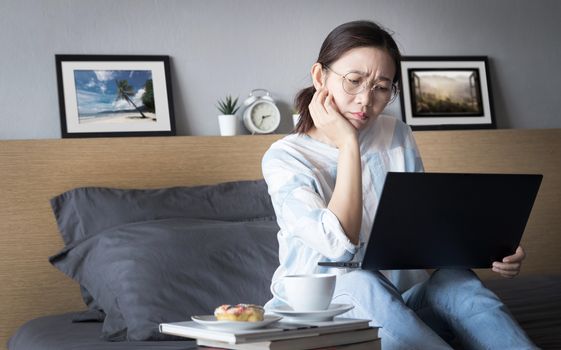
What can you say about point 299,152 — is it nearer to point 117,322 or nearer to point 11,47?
point 117,322

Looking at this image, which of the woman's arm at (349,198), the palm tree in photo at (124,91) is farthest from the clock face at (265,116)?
the woman's arm at (349,198)

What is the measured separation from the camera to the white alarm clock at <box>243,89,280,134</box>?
10.2 ft

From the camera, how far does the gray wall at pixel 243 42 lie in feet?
9.34

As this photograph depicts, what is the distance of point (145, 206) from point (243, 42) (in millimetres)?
903

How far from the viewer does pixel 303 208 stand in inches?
73.5

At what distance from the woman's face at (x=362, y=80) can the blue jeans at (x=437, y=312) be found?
0.47 metres

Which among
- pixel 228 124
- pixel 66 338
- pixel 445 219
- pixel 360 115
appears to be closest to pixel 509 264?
pixel 445 219

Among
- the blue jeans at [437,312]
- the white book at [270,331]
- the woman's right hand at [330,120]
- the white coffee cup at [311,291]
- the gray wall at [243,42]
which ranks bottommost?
the blue jeans at [437,312]

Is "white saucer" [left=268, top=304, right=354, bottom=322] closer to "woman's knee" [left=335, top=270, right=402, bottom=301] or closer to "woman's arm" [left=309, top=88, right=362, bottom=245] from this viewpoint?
"woman's knee" [left=335, top=270, right=402, bottom=301]

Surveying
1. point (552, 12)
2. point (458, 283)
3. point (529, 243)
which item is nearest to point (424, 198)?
point (458, 283)

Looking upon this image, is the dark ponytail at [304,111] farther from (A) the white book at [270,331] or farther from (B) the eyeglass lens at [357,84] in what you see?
(A) the white book at [270,331]

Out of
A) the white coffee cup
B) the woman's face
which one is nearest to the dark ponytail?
the woman's face

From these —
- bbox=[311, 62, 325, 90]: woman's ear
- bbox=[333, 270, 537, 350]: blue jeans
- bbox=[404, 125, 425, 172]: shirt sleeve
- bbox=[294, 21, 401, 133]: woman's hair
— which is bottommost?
bbox=[333, 270, 537, 350]: blue jeans

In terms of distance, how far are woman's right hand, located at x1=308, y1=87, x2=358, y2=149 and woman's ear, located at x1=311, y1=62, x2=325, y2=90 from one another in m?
0.02
